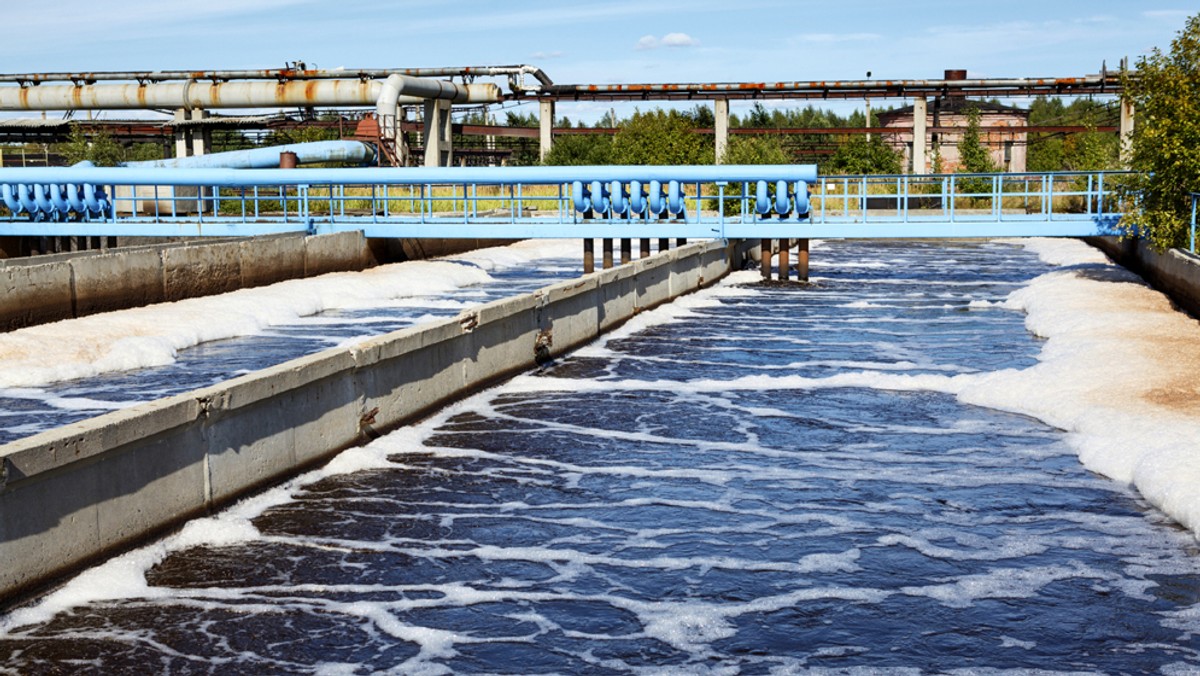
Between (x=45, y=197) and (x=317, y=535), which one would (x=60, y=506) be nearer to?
(x=317, y=535)

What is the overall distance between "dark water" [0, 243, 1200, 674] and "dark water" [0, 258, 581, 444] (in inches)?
162

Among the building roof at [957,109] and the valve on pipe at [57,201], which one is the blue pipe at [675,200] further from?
the building roof at [957,109]

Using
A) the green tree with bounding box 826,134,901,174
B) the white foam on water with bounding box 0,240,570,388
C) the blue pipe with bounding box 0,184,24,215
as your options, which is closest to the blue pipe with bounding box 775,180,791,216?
the white foam on water with bounding box 0,240,570,388

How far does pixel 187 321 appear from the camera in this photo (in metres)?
20.8

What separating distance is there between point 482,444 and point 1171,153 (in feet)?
51.7

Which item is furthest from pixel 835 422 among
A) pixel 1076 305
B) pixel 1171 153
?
pixel 1171 153

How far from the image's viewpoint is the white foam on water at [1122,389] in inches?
395

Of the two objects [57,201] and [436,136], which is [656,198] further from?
[436,136]

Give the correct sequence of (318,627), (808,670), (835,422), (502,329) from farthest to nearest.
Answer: (502,329) < (835,422) < (318,627) < (808,670)

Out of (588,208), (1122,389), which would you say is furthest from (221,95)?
(1122,389)

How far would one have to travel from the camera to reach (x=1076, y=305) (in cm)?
2141

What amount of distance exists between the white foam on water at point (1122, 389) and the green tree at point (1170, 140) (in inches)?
64.5

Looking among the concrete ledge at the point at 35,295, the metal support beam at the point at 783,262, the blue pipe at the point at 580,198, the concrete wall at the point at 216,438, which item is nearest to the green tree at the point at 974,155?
the metal support beam at the point at 783,262

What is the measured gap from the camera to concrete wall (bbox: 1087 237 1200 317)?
19.7m
